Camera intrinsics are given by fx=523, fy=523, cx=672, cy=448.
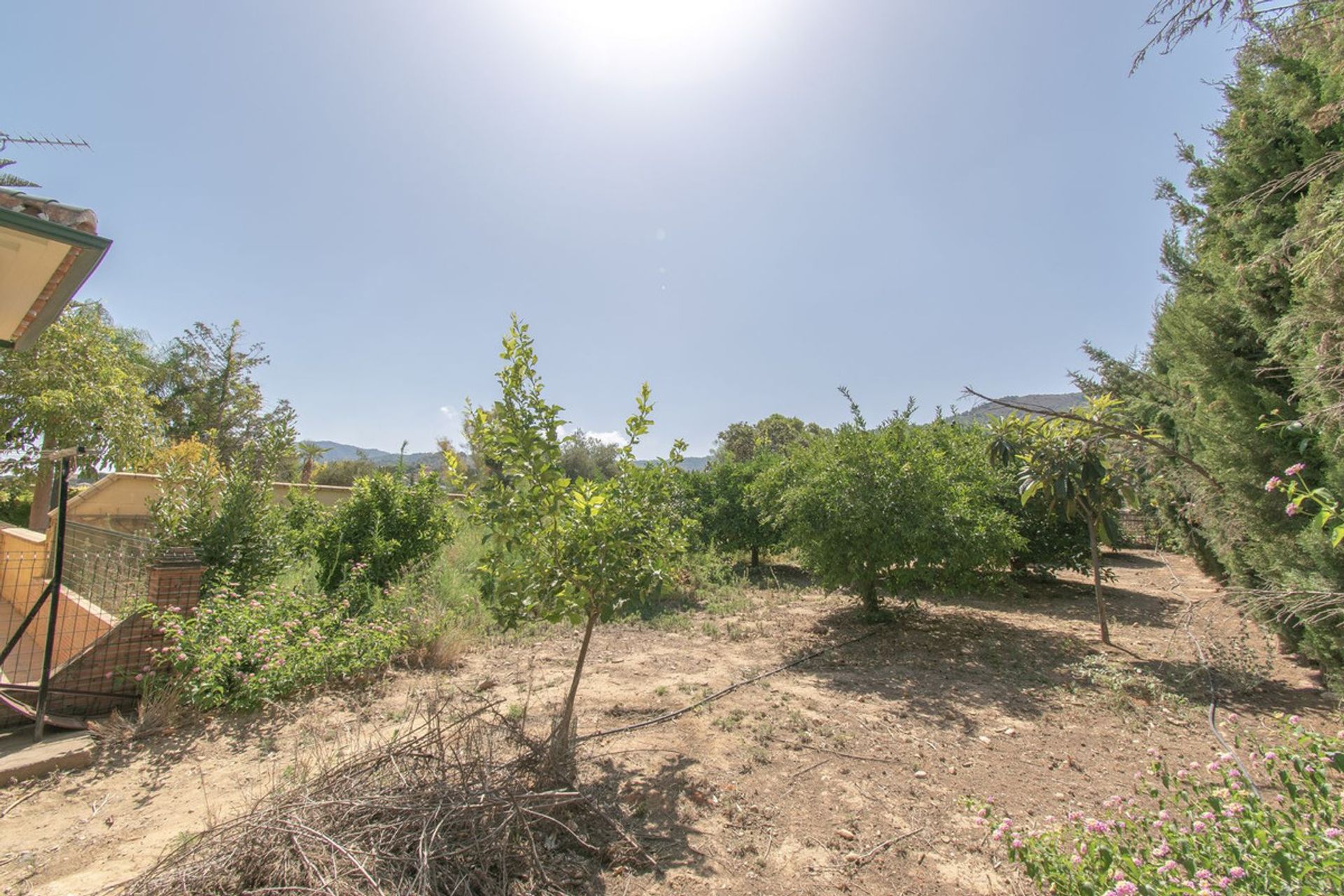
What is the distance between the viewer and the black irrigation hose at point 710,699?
415cm

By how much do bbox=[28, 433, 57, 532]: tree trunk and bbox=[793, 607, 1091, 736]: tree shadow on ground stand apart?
56.6 ft

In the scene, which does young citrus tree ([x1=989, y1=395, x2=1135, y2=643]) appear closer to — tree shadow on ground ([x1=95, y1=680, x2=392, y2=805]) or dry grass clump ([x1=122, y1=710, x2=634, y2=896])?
dry grass clump ([x1=122, y1=710, x2=634, y2=896])

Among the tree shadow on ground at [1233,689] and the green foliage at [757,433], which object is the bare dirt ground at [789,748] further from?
the green foliage at [757,433]

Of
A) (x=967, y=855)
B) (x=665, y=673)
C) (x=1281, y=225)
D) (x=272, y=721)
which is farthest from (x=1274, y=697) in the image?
(x=272, y=721)

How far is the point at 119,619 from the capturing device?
4.79 m

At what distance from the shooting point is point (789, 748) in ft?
13.0

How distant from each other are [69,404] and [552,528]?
50.1ft

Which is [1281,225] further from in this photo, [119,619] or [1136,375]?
[119,619]

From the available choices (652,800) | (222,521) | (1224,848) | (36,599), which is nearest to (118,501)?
(36,599)

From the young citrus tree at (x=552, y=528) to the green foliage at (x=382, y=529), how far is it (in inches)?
198

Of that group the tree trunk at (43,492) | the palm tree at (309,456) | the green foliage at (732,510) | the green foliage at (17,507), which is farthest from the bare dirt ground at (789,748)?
the green foliage at (17,507)

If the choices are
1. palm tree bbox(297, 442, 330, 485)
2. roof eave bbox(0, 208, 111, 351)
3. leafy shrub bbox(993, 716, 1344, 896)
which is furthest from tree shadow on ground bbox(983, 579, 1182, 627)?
palm tree bbox(297, 442, 330, 485)

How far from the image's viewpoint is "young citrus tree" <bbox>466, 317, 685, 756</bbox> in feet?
11.2

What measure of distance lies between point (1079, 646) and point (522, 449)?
7297mm
